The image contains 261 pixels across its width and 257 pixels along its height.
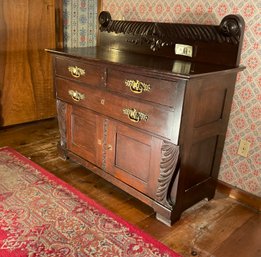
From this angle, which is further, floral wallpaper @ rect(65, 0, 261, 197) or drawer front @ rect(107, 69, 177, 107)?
floral wallpaper @ rect(65, 0, 261, 197)

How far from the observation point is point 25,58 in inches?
114

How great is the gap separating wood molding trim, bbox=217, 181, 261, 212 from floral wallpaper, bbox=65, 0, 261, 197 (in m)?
0.02

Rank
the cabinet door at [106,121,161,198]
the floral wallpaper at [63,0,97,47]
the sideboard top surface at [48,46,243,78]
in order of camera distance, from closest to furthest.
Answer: the sideboard top surface at [48,46,243,78], the cabinet door at [106,121,161,198], the floral wallpaper at [63,0,97,47]

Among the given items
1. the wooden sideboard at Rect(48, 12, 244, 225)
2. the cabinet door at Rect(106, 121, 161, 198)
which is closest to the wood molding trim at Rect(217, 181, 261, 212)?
the wooden sideboard at Rect(48, 12, 244, 225)

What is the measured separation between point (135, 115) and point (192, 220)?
0.69m

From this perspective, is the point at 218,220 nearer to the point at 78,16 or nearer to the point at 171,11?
the point at 171,11

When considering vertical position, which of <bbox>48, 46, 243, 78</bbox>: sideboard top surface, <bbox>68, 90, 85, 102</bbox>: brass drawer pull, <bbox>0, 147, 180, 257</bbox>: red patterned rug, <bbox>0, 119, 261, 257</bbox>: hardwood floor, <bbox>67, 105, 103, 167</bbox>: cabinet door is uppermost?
<bbox>48, 46, 243, 78</bbox>: sideboard top surface

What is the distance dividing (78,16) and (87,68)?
1609 mm

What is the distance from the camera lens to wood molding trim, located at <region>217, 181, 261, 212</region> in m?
1.90

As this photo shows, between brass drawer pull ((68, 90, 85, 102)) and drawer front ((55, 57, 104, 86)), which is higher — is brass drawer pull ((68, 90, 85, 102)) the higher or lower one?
the lower one

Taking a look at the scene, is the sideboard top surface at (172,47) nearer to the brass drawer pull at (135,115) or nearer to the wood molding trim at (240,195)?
the brass drawer pull at (135,115)

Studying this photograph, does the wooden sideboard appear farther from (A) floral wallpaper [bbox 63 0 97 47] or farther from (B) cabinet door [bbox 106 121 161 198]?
(A) floral wallpaper [bbox 63 0 97 47]

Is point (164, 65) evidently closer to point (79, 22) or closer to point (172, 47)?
point (172, 47)

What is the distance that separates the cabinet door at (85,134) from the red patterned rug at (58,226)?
0.26 metres
